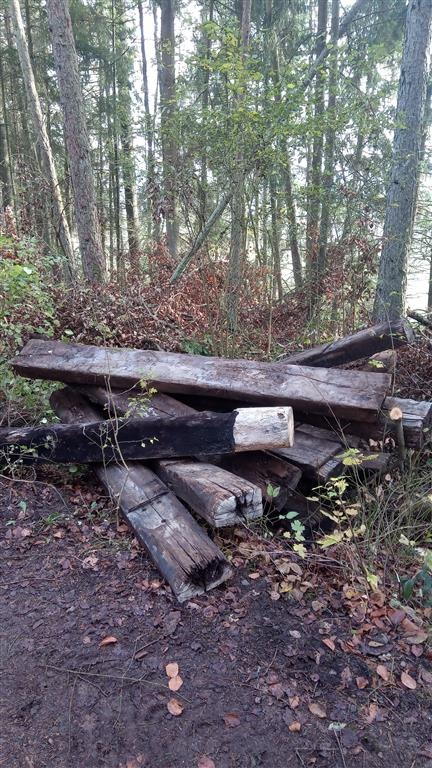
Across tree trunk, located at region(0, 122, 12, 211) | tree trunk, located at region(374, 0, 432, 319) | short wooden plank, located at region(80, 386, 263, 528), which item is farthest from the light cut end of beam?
tree trunk, located at region(0, 122, 12, 211)

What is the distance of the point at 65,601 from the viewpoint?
2.76 metres

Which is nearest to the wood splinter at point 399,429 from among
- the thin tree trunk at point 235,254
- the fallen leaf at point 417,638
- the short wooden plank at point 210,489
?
the short wooden plank at point 210,489

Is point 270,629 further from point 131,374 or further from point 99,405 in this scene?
point 99,405

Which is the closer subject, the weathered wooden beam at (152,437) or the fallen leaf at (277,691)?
the fallen leaf at (277,691)

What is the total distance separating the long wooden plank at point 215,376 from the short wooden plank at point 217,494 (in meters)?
0.91

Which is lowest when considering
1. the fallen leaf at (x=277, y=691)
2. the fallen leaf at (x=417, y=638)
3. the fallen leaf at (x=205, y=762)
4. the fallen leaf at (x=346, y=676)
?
the fallen leaf at (x=417, y=638)

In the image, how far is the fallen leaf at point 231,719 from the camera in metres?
2.04

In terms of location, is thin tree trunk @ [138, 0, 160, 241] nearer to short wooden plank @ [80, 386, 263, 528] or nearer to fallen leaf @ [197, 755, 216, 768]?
short wooden plank @ [80, 386, 263, 528]

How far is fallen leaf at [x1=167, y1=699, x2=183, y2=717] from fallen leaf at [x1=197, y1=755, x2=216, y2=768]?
228mm

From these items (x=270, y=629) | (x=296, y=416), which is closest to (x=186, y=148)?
(x=296, y=416)

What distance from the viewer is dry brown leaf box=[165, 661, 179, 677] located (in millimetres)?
2274

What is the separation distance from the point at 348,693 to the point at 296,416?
232 centimetres

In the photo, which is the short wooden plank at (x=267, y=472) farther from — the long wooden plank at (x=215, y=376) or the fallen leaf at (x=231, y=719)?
the fallen leaf at (x=231, y=719)

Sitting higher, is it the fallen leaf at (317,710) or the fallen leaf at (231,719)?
the fallen leaf at (231,719)
